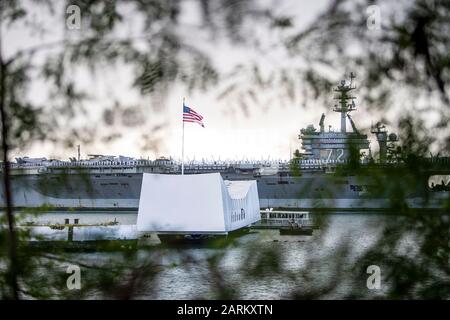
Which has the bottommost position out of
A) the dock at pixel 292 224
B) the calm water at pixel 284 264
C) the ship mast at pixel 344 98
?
the dock at pixel 292 224

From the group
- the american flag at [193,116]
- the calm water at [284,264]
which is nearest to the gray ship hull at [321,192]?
the calm water at [284,264]

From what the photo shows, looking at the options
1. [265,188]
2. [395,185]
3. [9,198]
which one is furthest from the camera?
[265,188]

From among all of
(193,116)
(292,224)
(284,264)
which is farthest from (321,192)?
(292,224)

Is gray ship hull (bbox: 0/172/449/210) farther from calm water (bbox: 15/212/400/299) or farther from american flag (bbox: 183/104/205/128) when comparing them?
american flag (bbox: 183/104/205/128)

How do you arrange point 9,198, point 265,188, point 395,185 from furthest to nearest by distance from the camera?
point 265,188 < point 9,198 < point 395,185

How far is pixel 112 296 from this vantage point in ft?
4.34

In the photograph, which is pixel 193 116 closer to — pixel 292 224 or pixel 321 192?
pixel 321 192

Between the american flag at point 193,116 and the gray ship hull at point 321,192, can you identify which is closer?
the gray ship hull at point 321,192

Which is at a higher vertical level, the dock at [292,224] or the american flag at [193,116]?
the american flag at [193,116]

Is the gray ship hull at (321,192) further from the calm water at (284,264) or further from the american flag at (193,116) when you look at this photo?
the american flag at (193,116)
